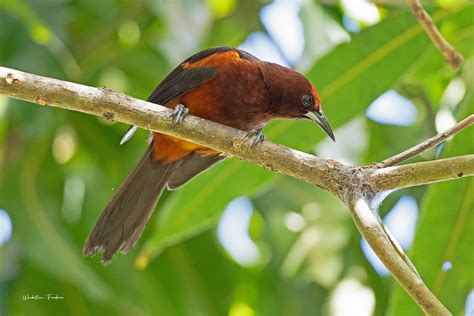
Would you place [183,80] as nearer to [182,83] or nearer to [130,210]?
[182,83]

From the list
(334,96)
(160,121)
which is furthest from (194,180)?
(160,121)

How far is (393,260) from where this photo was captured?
2344 mm

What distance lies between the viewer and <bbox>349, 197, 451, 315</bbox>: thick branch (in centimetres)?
223

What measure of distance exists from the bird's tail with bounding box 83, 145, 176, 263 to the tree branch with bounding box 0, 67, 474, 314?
1.34 m

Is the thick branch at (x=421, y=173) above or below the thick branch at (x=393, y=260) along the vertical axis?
above

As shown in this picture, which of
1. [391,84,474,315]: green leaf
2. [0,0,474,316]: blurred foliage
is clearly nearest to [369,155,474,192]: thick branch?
[391,84,474,315]: green leaf

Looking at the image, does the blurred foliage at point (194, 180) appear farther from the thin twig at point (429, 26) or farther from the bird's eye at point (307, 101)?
the thin twig at point (429, 26)

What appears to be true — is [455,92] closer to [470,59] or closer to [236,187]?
[470,59]

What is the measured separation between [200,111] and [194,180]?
37 cm

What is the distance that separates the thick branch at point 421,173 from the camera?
99.9 inches

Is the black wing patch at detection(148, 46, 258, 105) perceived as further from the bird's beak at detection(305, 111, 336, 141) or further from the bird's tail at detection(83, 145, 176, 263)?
the bird's beak at detection(305, 111, 336, 141)

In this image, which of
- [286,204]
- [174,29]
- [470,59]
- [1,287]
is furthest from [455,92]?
[1,287]

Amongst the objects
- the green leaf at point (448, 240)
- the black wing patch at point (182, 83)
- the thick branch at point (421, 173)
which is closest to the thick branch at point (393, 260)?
the thick branch at point (421, 173)

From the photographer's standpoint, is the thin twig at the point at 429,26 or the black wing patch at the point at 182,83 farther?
the black wing patch at the point at 182,83
